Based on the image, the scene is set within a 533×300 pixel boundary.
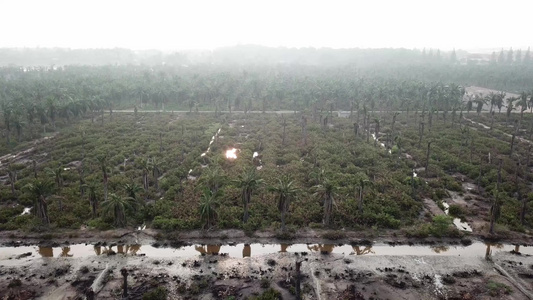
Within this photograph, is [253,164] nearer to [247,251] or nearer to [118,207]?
[247,251]

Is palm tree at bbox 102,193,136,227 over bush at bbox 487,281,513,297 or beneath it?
over

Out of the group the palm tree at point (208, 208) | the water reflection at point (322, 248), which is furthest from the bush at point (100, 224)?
the water reflection at point (322, 248)

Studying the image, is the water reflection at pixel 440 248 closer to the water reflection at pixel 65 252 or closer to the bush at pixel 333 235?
the bush at pixel 333 235

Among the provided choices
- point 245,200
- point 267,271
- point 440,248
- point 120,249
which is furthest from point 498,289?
point 120,249

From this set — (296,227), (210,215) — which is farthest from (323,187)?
(210,215)

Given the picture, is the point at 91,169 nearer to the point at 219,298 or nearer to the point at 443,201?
the point at 219,298

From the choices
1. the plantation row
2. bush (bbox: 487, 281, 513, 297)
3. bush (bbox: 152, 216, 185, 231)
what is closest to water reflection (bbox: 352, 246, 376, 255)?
the plantation row

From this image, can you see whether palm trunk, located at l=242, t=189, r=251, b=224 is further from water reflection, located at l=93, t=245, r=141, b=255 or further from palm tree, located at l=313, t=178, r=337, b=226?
water reflection, located at l=93, t=245, r=141, b=255
